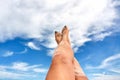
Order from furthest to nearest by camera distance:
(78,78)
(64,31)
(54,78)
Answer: (64,31)
(78,78)
(54,78)

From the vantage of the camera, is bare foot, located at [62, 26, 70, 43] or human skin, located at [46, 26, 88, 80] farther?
bare foot, located at [62, 26, 70, 43]

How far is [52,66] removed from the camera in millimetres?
4035

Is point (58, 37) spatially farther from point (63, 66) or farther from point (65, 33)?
point (63, 66)

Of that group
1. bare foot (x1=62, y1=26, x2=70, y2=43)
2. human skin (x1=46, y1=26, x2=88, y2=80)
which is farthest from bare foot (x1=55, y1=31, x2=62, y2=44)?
human skin (x1=46, y1=26, x2=88, y2=80)

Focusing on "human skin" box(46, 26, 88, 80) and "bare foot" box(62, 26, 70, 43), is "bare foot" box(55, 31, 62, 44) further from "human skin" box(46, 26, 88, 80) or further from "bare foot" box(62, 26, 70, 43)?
"human skin" box(46, 26, 88, 80)

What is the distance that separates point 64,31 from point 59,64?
60.4 inches

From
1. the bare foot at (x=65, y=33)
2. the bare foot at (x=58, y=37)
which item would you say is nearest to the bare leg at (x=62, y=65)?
the bare foot at (x=65, y=33)

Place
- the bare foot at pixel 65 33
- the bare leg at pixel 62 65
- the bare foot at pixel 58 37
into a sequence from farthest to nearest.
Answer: the bare foot at pixel 58 37 → the bare foot at pixel 65 33 → the bare leg at pixel 62 65

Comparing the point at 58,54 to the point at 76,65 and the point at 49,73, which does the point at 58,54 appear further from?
the point at 76,65

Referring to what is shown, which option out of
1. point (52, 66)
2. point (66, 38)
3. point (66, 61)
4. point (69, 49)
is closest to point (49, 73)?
point (52, 66)

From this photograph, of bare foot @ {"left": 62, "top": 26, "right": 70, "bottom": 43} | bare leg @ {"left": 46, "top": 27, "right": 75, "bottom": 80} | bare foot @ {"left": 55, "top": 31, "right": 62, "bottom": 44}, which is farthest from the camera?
bare foot @ {"left": 55, "top": 31, "right": 62, "bottom": 44}

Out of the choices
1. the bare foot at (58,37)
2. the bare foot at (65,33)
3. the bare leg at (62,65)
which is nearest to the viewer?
the bare leg at (62,65)

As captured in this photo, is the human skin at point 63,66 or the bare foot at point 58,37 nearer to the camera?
the human skin at point 63,66

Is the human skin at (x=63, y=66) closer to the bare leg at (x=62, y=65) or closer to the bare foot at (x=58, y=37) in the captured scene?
the bare leg at (x=62, y=65)
